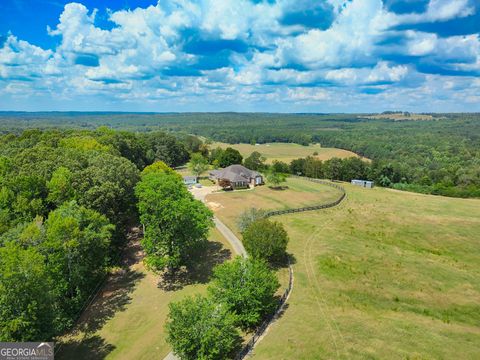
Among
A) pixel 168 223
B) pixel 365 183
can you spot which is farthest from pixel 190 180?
pixel 365 183

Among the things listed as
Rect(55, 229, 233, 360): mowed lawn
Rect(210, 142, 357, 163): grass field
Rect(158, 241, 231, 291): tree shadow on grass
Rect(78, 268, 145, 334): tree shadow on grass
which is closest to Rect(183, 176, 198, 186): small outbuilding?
Rect(158, 241, 231, 291): tree shadow on grass

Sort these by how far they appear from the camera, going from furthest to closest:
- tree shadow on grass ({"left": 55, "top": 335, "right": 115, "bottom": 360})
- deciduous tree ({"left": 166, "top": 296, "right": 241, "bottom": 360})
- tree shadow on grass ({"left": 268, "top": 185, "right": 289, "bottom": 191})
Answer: tree shadow on grass ({"left": 268, "top": 185, "right": 289, "bottom": 191})
tree shadow on grass ({"left": 55, "top": 335, "right": 115, "bottom": 360})
deciduous tree ({"left": 166, "top": 296, "right": 241, "bottom": 360})

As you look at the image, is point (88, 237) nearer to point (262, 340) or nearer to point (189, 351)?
point (189, 351)

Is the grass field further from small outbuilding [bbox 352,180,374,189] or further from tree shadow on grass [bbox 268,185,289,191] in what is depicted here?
tree shadow on grass [bbox 268,185,289,191]

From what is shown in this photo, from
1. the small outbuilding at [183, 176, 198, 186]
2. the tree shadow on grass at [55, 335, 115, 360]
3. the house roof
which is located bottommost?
the tree shadow on grass at [55, 335, 115, 360]

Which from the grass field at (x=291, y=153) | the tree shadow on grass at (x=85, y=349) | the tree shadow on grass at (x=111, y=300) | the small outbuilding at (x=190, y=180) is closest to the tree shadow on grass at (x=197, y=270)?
the tree shadow on grass at (x=111, y=300)
